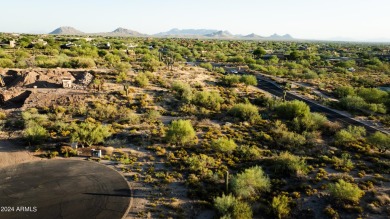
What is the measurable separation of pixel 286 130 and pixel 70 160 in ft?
74.0

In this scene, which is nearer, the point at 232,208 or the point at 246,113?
the point at 232,208

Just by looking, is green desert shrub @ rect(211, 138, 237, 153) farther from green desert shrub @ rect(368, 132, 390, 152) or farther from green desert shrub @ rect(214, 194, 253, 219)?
green desert shrub @ rect(368, 132, 390, 152)

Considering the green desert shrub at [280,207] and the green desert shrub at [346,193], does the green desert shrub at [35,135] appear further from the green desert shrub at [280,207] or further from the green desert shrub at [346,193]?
the green desert shrub at [346,193]

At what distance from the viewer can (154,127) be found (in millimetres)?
30578

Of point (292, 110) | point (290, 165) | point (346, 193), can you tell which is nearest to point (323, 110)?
point (292, 110)

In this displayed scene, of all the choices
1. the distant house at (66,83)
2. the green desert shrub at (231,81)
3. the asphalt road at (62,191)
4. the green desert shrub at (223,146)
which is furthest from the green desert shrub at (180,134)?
the green desert shrub at (231,81)

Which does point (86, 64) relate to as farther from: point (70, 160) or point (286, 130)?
point (286, 130)

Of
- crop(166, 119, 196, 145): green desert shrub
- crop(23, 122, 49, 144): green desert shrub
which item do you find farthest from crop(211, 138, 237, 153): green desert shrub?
crop(23, 122, 49, 144): green desert shrub

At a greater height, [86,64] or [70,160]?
[86,64]

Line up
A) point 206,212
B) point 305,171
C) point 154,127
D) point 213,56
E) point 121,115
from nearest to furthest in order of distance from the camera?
1. point 206,212
2. point 305,171
3. point 154,127
4. point 121,115
5. point 213,56

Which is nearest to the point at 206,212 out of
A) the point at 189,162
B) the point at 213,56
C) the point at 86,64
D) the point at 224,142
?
the point at 189,162

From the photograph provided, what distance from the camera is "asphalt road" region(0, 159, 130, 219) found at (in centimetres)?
1659

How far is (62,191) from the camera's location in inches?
734

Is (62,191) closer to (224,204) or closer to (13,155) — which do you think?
(13,155)
